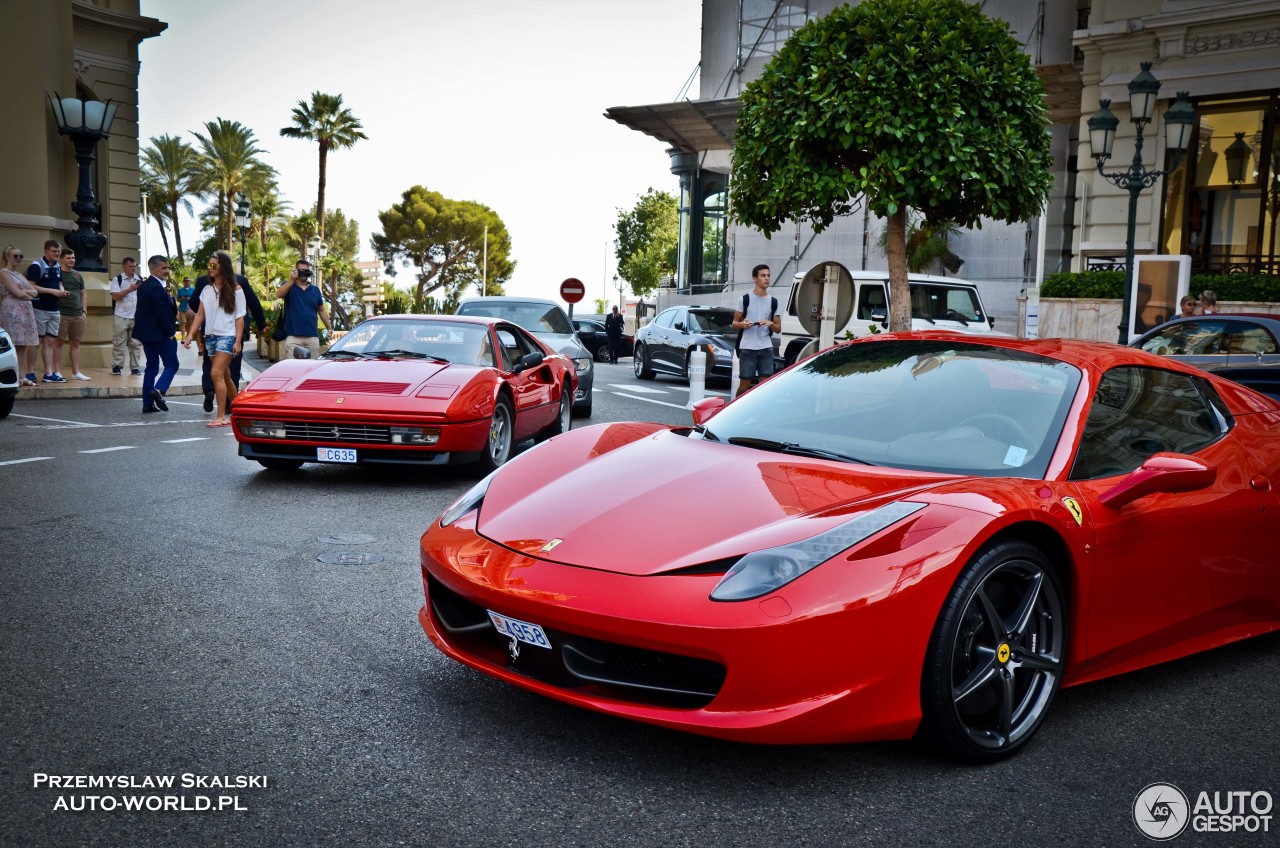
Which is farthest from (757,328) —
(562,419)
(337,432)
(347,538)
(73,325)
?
(73,325)

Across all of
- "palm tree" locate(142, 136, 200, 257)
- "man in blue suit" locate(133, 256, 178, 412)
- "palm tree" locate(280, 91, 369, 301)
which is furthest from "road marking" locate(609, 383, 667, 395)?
"palm tree" locate(142, 136, 200, 257)

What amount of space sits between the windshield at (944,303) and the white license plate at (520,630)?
14.7 m

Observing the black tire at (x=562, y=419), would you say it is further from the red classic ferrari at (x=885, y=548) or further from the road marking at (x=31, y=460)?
the red classic ferrari at (x=885, y=548)

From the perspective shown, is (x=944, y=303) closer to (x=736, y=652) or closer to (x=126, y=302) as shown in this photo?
(x=126, y=302)

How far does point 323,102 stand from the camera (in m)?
58.1

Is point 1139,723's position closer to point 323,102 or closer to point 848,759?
point 848,759

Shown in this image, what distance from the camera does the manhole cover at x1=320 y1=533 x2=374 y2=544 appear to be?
6266mm

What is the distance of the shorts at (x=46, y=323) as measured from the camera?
1548cm

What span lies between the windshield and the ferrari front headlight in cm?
1452

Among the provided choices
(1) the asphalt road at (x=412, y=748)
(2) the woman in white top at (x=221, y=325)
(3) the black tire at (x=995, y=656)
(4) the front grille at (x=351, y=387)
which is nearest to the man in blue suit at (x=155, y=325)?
(2) the woman in white top at (x=221, y=325)

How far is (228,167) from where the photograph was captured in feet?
230

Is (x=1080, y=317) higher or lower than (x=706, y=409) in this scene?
higher

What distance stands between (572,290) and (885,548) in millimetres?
30250

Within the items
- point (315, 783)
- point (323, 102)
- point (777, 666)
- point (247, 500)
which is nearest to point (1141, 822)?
point (777, 666)
